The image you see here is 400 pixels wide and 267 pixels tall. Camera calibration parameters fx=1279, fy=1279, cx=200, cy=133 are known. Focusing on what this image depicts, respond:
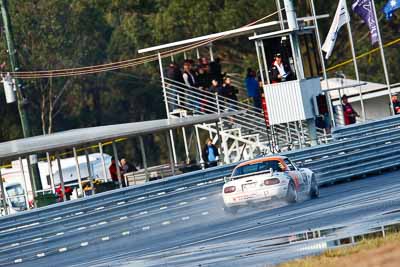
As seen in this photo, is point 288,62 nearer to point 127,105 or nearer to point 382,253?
point 382,253

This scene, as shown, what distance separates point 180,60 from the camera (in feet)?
208

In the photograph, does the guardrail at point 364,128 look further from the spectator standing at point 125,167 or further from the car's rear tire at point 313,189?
the spectator standing at point 125,167

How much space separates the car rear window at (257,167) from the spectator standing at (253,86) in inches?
377

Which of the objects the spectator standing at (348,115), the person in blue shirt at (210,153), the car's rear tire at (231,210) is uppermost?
the spectator standing at (348,115)

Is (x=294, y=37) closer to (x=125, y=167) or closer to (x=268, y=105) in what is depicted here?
(x=268, y=105)

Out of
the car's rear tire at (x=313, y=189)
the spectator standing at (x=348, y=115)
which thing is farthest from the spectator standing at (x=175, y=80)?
the car's rear tire at (x=313, y=189)

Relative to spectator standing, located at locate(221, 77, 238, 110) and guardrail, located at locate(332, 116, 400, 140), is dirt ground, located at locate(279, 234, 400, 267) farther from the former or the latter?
spectator standing, located at locate(221, 77, 238, 110)

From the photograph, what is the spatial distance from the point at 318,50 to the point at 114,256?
15860 millimetres

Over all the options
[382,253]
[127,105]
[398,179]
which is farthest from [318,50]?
[127,105]

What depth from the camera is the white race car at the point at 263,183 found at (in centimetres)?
2594

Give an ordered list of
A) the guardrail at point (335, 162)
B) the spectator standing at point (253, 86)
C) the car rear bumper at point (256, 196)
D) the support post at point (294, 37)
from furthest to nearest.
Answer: the spectator standing at point (253, 86)
the support post at point (294, 37)
the guardrail at point (335, 162)
the car rear bumper at point (256, 196)

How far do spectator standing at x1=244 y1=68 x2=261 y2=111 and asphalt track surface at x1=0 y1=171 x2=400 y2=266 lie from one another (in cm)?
756

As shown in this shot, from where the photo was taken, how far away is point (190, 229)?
24.3m

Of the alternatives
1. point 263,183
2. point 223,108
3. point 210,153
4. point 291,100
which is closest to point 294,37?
point 291,100
